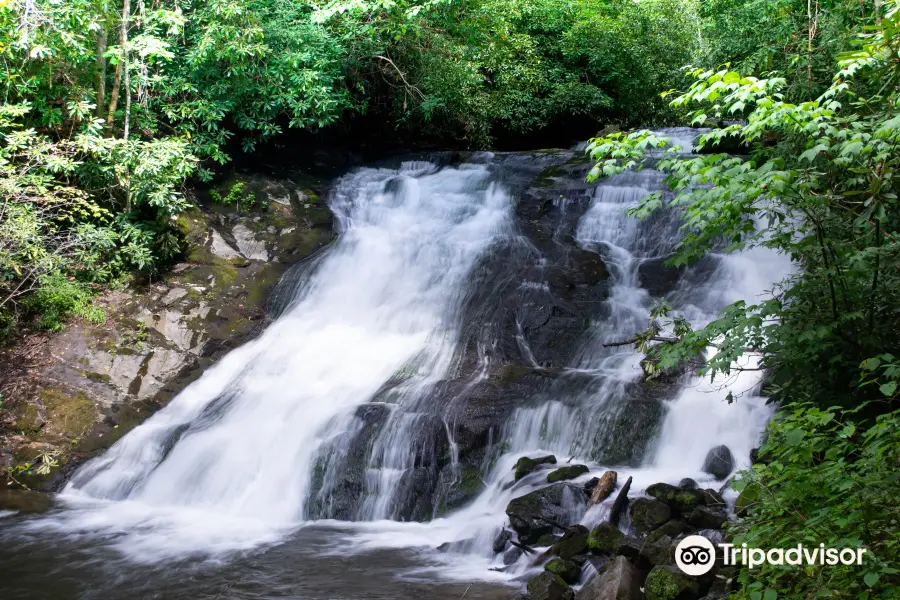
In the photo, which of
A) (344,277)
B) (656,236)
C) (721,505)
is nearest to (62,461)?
(344,277)

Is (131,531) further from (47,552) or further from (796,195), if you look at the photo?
(796,195)

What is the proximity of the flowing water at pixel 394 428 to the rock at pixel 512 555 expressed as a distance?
110mm

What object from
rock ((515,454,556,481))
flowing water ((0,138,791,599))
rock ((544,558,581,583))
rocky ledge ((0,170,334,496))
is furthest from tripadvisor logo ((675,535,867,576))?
rocky ledge ((0,170,334,496))

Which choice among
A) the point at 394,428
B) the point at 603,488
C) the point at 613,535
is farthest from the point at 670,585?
the point at 394,428

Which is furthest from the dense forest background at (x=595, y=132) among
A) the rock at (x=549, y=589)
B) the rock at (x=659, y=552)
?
the rock at (x=549, y=589)

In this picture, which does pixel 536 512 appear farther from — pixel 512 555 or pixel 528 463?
pixel 528 463

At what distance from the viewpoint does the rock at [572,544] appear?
18.3 feet

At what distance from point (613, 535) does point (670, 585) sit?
915 millimetres

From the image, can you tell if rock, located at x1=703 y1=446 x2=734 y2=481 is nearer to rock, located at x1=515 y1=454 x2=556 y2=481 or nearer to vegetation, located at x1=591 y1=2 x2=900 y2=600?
vegetation, located at x1=591 y1=2 x2=900 y2=600

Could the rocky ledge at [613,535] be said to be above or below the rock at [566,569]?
above

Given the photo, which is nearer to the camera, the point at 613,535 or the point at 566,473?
the point at 613,535

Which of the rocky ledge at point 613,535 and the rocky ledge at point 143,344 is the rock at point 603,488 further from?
the rocky ledge at point 143,344

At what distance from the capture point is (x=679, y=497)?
5781mm

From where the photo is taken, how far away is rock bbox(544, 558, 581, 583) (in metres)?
5.29
